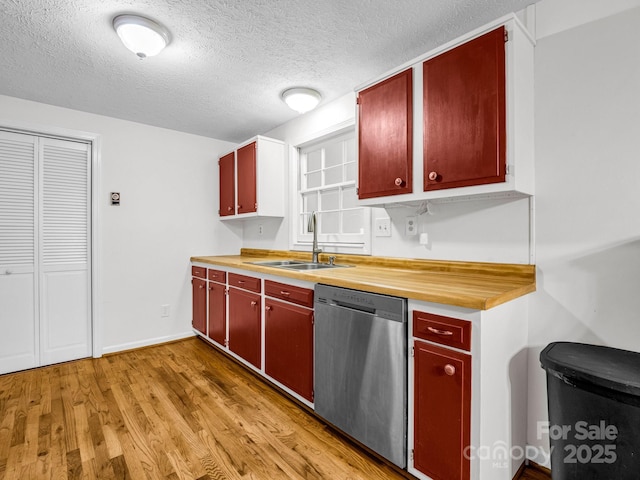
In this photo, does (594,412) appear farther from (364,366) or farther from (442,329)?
(364,366)

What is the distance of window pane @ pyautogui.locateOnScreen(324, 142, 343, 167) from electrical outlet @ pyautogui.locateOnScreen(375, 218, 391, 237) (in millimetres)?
818

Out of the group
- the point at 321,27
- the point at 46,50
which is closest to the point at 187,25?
the point at 321,27

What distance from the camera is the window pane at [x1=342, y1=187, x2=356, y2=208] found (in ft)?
9.51

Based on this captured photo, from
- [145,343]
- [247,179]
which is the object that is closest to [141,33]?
[247,179]

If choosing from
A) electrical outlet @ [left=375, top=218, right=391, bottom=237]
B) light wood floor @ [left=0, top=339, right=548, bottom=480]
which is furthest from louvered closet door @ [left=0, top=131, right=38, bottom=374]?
electrical outlet @ [left=375, top=218, right=391, bottom=237]

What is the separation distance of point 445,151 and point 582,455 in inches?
54.9

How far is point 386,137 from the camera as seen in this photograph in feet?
6.61

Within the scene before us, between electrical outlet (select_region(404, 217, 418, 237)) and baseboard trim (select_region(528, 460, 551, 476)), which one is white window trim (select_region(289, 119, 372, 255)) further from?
baseboard trim (select_region(528, 460, 551, 476))

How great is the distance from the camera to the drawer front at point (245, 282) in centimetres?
260

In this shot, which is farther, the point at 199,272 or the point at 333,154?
the point at 199,272

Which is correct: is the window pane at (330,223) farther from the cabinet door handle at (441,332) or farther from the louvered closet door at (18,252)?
the louvered closet door at (18,252)

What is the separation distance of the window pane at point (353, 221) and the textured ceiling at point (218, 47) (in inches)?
39.9

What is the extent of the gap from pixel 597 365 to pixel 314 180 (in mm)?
2610

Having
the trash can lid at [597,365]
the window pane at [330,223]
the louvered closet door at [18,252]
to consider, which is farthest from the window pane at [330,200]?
the louvered closet door at [18,252]
